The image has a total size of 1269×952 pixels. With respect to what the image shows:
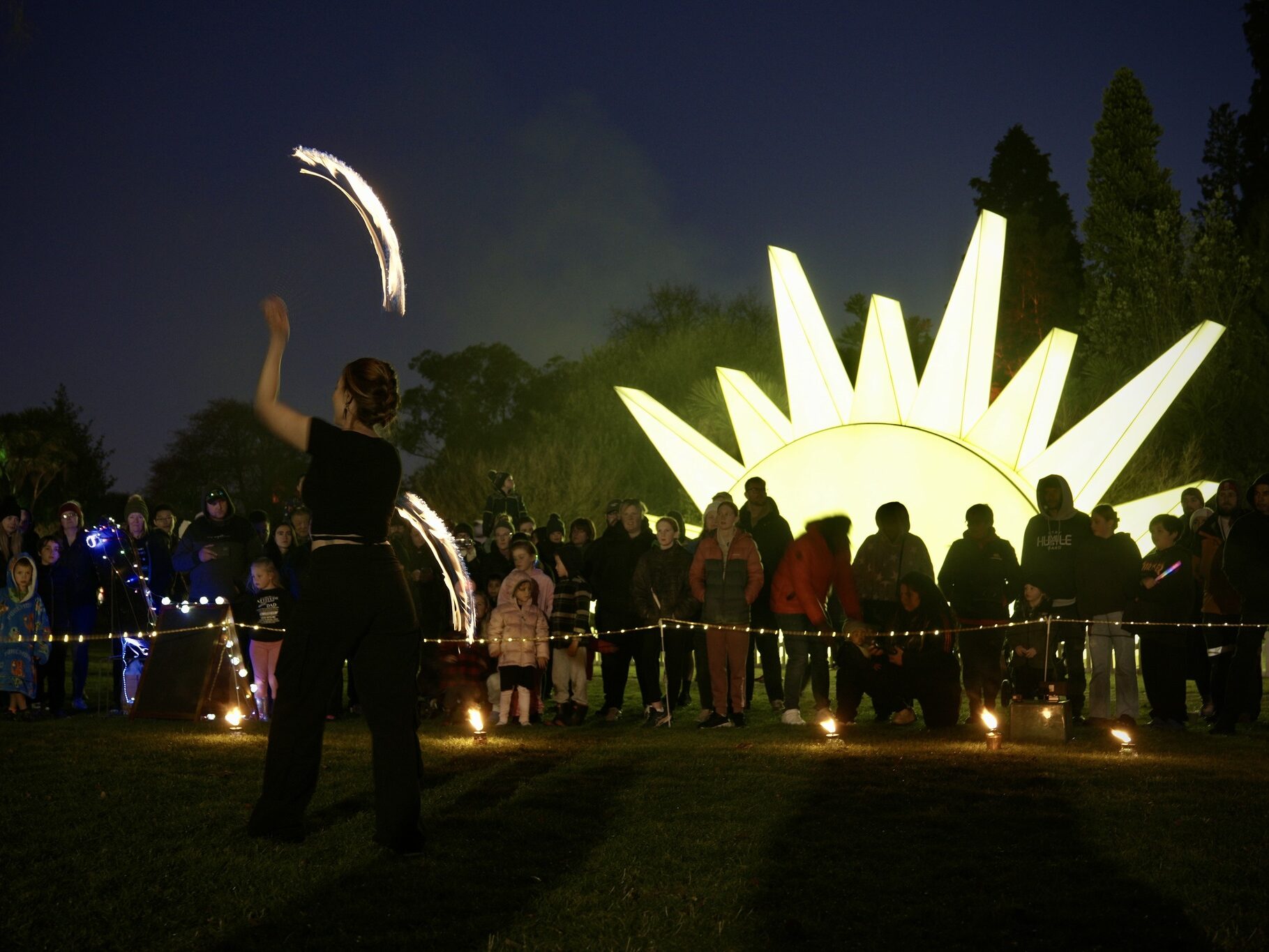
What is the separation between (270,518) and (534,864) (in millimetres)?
34120

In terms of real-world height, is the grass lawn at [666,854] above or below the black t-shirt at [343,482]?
below

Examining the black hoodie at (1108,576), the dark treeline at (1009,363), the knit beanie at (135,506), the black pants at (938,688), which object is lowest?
the black pants at (938,688)

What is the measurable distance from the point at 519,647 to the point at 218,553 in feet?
9.79

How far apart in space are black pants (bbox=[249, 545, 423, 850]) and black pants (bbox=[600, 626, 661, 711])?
582 cm

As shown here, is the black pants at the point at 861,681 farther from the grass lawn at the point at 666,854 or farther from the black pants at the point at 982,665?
the grass lawn at the point at 666,854

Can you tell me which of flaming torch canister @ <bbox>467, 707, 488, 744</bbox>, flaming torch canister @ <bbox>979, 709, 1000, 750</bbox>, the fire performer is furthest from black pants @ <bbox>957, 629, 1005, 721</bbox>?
the fire performer

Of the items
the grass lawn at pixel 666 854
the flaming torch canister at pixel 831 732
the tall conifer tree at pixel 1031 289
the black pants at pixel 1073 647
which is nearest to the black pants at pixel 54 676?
the grass lawn at pixel 666 854

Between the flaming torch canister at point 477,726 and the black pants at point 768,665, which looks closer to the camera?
the flaming torch canister at point 477,726

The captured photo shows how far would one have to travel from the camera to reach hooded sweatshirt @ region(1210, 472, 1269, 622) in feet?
31.7

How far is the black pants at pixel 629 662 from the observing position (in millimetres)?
11281

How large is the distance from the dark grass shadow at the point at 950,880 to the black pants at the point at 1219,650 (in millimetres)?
4407

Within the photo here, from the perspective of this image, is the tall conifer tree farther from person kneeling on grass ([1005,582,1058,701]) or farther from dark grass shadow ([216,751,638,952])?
dark grass shadow ([216,751,638,952])

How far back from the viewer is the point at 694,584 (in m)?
11.1

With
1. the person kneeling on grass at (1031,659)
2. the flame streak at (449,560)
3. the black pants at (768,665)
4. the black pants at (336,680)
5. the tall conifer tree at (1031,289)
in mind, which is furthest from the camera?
the tall conifer tree at (1031,289)
